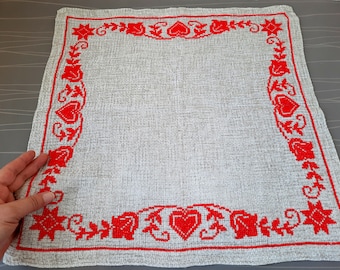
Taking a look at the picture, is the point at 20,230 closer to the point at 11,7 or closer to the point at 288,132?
the point at 288,132

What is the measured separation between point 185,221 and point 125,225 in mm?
119

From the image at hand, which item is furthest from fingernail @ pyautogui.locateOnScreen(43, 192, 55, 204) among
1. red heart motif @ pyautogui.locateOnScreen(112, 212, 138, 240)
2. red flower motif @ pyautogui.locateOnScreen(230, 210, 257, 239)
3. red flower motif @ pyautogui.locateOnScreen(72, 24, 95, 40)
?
red flower motif @ pyautogui.locateOnScreen(72, 24, 95, 40)

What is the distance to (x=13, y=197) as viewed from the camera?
2.45 feet

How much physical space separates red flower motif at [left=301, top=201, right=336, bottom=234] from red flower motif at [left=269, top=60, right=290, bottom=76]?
362 mm

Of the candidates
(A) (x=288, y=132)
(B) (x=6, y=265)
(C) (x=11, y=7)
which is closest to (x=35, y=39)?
(C) (x=11, y=7)

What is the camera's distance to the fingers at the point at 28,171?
75 cm

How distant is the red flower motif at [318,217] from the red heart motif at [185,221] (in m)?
0.21

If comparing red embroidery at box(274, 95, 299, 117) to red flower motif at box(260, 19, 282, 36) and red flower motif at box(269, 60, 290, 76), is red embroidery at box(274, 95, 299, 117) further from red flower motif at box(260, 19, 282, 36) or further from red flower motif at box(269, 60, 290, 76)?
red flower motif at box(260, 19, 282, 36)

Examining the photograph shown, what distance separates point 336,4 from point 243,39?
0.34 metres

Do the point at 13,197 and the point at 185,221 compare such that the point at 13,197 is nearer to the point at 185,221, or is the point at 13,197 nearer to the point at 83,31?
the point at 185,221

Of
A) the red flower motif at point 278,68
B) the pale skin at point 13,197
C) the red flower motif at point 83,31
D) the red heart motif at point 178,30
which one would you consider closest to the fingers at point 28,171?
the pale skin at point 13,197

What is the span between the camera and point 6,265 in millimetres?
683

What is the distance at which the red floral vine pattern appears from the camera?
0.71m

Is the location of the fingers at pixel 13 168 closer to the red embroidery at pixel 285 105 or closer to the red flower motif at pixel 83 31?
the red flower motif at pixel 83 31
